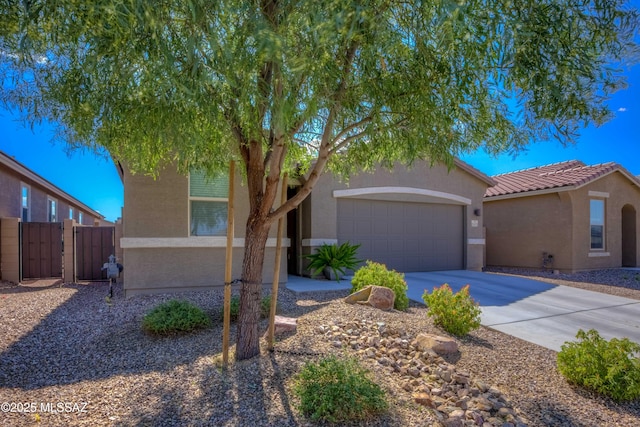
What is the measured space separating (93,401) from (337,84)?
3.82m

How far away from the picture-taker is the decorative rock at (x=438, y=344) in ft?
16.3

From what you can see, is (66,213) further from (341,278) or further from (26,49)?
(26,49)

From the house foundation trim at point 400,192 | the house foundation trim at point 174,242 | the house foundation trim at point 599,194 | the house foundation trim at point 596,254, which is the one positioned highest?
the house foundation trim at point 599,194

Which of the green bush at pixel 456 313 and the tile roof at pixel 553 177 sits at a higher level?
the tile roof at pixel 553 177

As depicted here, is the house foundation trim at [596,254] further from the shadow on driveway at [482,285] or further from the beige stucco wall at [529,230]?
the shadow on driveway at [482,285]

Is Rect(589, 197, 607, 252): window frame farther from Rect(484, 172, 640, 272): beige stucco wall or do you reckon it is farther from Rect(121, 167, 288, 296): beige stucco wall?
Rect(121, 167, 288, 296): beige stucco wall

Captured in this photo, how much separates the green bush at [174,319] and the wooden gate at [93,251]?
6.23m

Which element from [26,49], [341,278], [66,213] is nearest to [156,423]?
[26,49]

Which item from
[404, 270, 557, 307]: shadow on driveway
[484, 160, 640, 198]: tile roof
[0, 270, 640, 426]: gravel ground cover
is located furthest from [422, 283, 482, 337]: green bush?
[484, 160, 640, 198]: tile roof

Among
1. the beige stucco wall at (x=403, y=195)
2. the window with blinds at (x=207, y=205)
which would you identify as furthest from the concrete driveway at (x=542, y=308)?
the window with blinds at (x=207, y=205)

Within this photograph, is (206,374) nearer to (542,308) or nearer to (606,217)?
(542,308)

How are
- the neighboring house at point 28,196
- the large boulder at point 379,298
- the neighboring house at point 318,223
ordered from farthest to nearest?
the neighboring house at point 28,196 → the neighboring house at point 318,223 → the large boulder at point 379,298

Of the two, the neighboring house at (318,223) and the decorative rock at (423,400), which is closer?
the decorative rock at (423,400)

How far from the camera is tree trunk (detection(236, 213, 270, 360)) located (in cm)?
438
